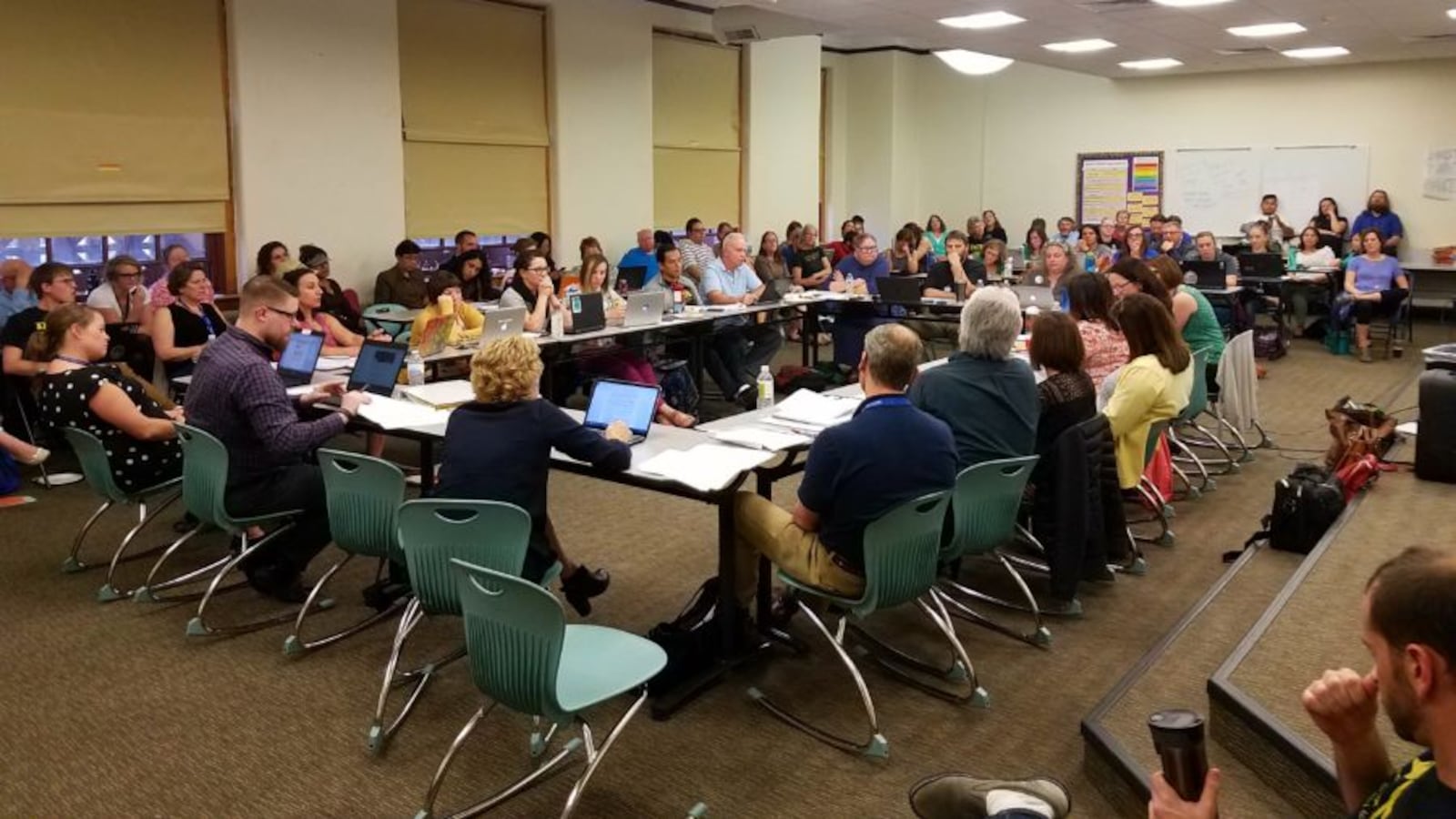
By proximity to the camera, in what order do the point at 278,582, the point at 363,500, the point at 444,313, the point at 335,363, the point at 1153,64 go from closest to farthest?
the point at 363,500
the point at 278,582
the point at 335,363
the point at 444,313
the point at 1153,64

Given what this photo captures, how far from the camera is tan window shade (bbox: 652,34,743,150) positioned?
12.4 m

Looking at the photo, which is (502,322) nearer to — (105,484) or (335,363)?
(335,363)

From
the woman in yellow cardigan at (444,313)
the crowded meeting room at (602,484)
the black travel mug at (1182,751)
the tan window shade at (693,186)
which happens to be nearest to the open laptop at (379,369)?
the crowded meeting room at (602,484)

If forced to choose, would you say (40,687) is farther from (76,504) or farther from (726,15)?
(726,15)

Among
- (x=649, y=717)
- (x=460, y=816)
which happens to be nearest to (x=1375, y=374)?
(x=649, y=717)

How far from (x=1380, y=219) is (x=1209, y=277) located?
5.28 meters

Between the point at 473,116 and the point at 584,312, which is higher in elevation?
the point at 473,116

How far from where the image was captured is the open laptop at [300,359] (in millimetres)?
5586

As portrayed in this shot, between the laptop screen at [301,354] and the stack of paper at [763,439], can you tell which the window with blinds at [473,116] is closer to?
the laptop screen at [301,354]

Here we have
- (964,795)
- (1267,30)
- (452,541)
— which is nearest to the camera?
(964,795)

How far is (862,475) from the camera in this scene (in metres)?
3.48

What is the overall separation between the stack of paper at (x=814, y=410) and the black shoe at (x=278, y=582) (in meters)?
1.94

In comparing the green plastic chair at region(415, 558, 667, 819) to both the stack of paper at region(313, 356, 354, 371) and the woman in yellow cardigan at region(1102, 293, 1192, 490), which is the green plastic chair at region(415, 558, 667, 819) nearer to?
the woman in yellow cardigan at region(1102, 293, 1192, 490)

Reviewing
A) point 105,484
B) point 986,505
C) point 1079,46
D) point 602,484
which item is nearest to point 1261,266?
point 1079,46
